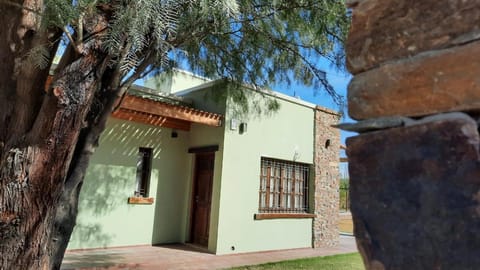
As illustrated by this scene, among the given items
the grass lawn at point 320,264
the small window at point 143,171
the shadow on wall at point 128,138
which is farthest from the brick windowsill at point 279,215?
the shadow on wall at point 128,138

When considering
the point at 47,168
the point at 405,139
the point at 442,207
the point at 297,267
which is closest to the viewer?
the point at 442,207

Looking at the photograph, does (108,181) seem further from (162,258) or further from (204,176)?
(204,176)

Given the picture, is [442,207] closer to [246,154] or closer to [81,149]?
[81,149]

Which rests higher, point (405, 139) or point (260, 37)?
point (260, 37)

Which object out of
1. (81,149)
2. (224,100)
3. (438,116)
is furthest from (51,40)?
(224,100)

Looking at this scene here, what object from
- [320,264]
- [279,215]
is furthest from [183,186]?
[320,264]

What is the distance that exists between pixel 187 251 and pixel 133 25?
7.24 m

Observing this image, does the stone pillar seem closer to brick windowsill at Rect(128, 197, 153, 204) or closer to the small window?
brick windowsill at Rect(128, 197, 153, 204)

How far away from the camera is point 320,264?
26.5ft

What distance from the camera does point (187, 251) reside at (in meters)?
8.59

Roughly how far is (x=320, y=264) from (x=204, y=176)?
3.71 metres

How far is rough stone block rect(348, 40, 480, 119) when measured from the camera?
39.7 inches

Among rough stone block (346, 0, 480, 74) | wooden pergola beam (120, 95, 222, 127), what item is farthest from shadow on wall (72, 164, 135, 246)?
rough stone block (346, 0, 480, 74)

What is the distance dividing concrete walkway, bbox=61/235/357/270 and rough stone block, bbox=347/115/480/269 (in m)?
6.40
